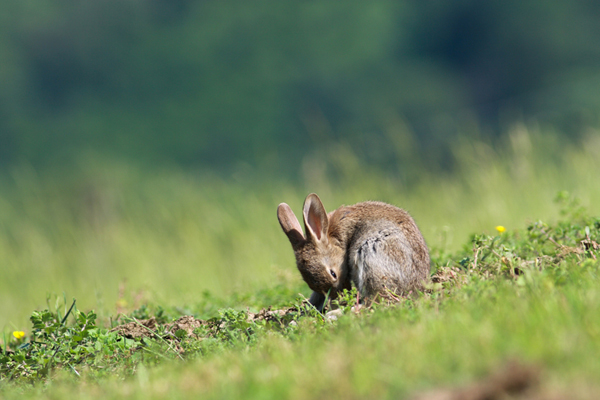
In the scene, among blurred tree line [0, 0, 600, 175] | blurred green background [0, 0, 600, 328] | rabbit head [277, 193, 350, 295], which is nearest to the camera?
rabbit head [277, 193, 350, 295]

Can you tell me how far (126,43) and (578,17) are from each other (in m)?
25.1

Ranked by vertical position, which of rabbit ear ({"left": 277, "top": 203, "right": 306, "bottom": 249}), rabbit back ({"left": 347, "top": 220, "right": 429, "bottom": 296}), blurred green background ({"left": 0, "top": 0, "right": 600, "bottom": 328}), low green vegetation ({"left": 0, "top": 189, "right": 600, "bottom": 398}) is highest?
blurred green background ({"left": 0, "top": 0, "right": 600, "bottom": 328})

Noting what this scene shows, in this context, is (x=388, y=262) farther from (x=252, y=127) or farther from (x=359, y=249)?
(x=252, y=127)

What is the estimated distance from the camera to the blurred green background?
964 centimetres

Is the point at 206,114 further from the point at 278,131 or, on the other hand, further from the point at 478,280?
the point at 478,280

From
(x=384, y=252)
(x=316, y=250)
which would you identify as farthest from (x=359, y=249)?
(x=316, y=250)

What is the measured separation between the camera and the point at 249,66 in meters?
36.5

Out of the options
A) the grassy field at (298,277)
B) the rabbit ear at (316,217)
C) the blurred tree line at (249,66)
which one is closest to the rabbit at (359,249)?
the rabbit ear at (316,217)

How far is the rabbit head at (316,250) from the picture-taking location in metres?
5.11

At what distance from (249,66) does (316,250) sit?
106 feet

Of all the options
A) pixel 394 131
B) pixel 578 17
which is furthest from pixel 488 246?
pixel 578 17

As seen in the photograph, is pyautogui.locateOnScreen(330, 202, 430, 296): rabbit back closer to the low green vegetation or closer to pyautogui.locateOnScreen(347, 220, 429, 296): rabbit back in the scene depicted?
pyautogui.locateOnScreen(347, 220, 429, 296): rabbit back

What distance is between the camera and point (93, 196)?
15.5 metres

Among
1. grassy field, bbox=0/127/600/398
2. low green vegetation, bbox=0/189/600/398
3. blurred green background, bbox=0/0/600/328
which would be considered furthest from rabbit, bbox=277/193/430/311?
blurred green background, bbox=0/0/600/328
